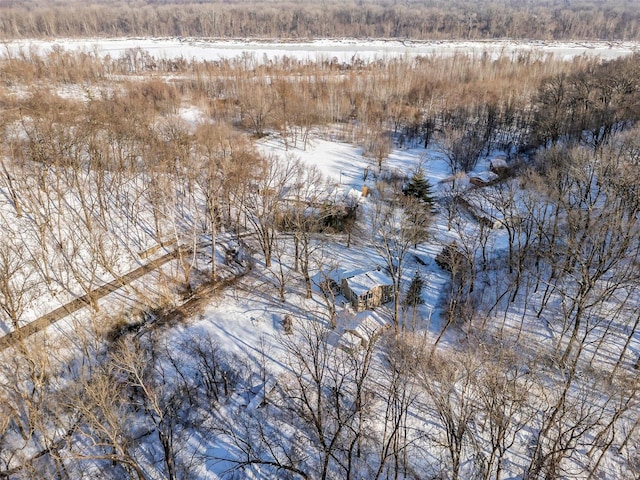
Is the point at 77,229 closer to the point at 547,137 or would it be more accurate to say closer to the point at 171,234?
the point at 171,234

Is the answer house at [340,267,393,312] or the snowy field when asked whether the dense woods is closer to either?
house at [340,267,393,312]

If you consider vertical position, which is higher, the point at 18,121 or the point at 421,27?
the point at 421,27

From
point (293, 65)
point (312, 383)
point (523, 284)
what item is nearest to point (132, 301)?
point (312, 383)

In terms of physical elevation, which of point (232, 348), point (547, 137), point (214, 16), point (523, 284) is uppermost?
point (214, 16)

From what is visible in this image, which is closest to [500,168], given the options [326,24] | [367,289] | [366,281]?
[366,281]

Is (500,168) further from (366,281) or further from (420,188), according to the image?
(366,281)

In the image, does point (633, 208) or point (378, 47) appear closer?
point (633, 208)
